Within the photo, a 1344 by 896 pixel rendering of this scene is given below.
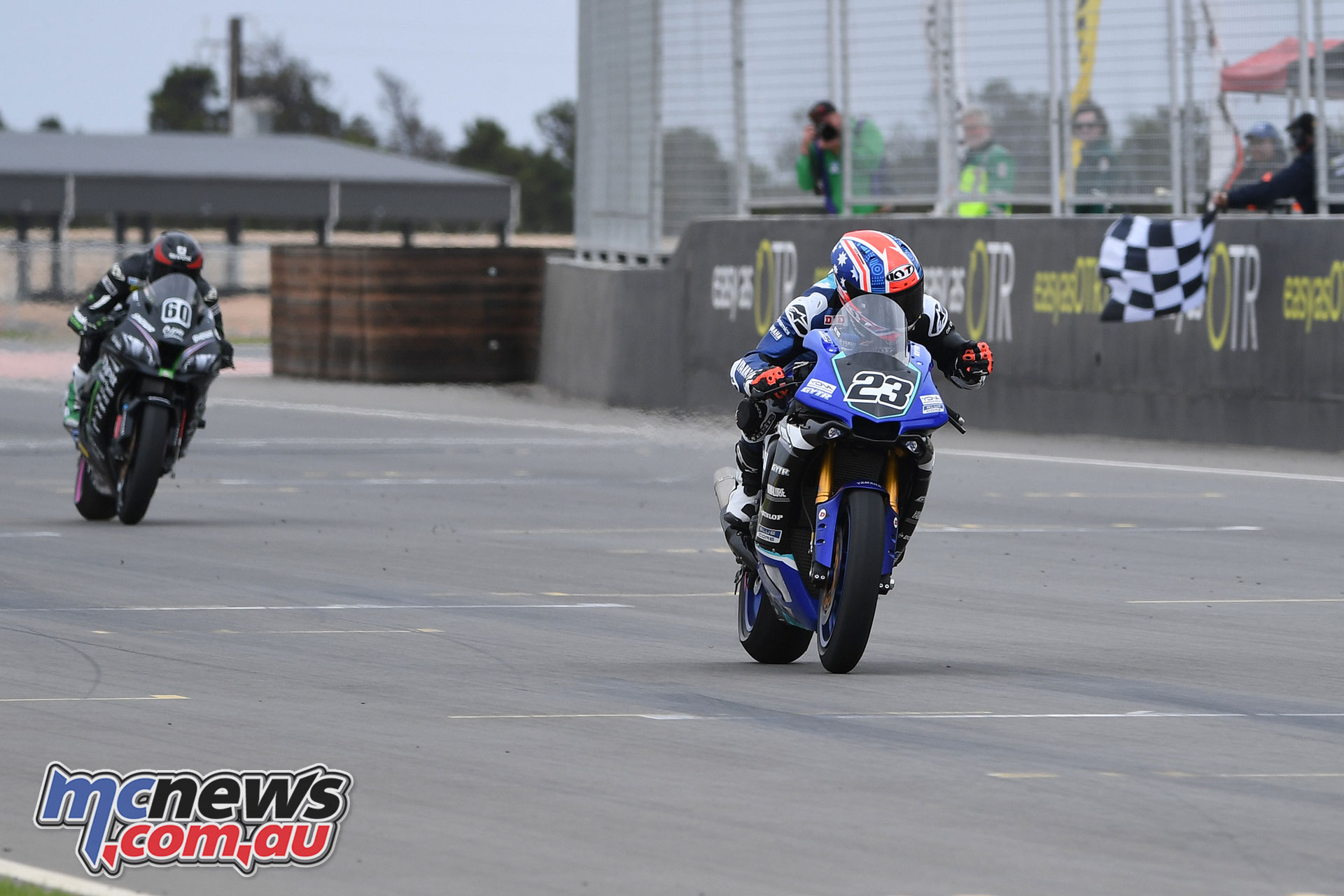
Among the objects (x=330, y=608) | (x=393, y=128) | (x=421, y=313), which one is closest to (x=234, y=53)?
(x=393, y=128)

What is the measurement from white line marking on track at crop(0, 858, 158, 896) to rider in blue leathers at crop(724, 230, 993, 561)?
3592 mm

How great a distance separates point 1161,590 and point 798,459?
3.34 m

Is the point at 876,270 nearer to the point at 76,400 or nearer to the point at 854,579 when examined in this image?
the point at 854,579

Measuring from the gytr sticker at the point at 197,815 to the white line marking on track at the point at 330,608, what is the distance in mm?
3706

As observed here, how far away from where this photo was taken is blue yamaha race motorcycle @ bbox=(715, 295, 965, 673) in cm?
829

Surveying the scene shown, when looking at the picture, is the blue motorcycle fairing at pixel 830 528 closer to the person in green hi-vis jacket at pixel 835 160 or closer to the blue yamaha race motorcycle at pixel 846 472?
the blue yamaha race motorcycle at pixel 846 472

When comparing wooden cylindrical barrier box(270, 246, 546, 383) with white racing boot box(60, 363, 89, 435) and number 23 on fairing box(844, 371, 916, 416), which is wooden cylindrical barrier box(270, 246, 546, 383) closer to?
white racing boot box(60, 363, 89, 435)

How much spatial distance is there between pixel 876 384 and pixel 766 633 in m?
1.15

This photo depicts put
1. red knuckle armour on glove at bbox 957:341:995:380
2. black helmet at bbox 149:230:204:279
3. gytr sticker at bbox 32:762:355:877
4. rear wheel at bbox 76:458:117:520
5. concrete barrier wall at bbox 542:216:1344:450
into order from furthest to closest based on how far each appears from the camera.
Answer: concrete barrier wall at bbox 542:216:1344:450 < black helmet at bbox 149:230:204:279 < rear wheel at bbox 76:458:117:520 < red knuckle armour on glove at bbox 957:341:995:380 < gytr sticker at bbox 32:762:355:877

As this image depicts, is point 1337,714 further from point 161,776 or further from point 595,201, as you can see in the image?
point 595,201

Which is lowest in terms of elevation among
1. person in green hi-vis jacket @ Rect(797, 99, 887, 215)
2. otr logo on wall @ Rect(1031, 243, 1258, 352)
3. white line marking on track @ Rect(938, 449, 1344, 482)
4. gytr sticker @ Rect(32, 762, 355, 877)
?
gytr sticker @ Rect(32, 762, 355, 877)

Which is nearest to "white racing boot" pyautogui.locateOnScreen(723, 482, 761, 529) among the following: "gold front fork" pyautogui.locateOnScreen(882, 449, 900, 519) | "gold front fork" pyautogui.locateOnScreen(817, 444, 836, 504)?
"gold front fork" pyautogui.locateOnScreen(817, 444, 836, 504)

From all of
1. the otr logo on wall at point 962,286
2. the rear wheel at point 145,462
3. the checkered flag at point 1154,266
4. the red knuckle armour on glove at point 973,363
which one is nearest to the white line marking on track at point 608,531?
the rear wheel at point 145,462

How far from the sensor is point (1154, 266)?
19.1 metres
